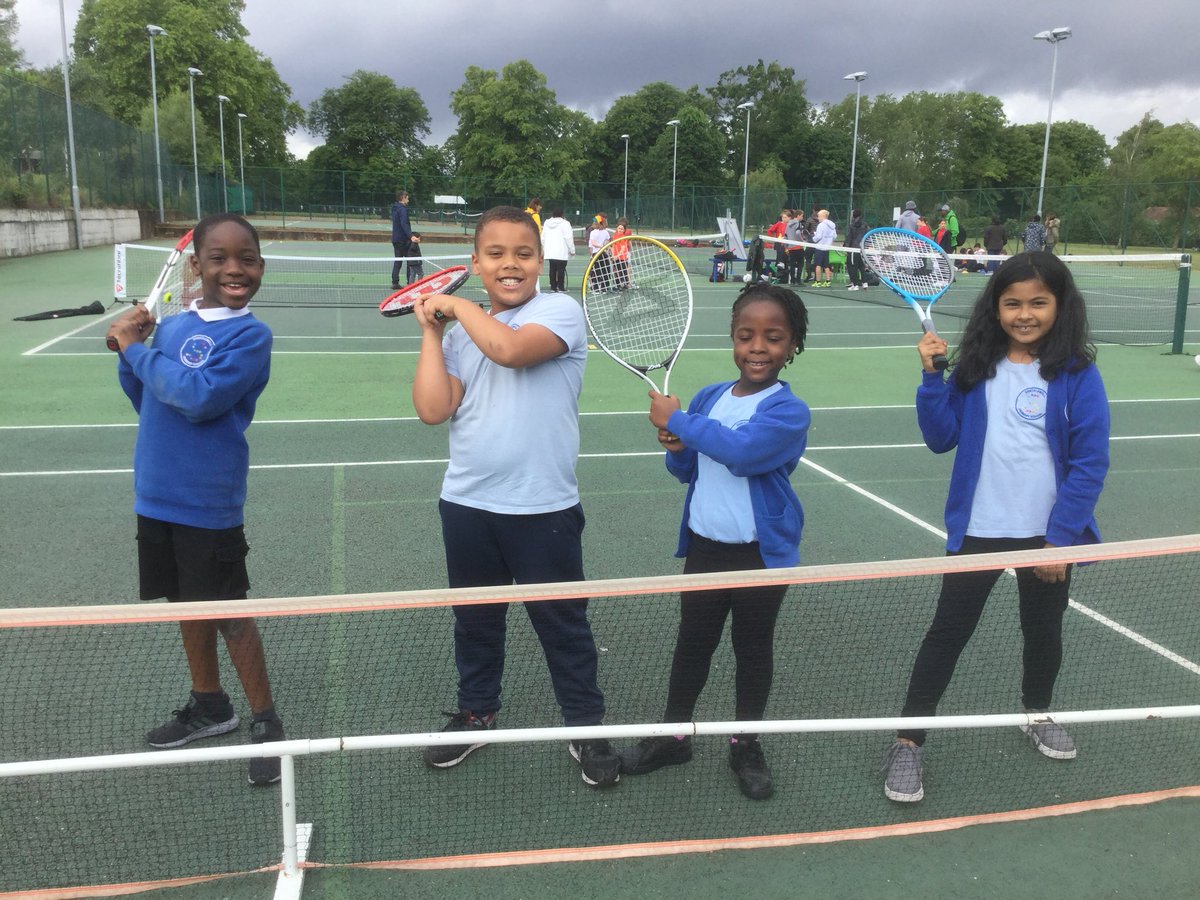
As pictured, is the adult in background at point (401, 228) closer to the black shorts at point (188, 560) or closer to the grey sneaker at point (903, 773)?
the black shorts at point (188, 560)

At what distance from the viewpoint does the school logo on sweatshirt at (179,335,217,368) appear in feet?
9.52

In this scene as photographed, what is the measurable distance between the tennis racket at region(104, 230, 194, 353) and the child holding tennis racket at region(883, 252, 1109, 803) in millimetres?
2432

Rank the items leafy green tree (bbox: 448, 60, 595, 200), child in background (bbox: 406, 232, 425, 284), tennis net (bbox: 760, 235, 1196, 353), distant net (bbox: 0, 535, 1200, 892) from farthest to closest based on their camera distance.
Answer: leafy green tree (bbox: 448, 60, 595, 200), child in background (bbox: 406, 232, 425, 284), tennis net (bbox: 760, 235, 1196, 353), distant net (bbox: 0, 535, 1200, 892)

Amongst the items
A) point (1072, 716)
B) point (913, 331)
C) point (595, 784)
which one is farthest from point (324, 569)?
point (913, 331)

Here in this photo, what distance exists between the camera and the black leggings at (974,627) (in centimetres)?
315

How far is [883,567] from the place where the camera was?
8.52 ft

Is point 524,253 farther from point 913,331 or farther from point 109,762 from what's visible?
point 913,331

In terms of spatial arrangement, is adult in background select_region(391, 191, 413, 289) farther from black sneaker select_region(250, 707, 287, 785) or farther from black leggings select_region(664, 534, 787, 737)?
black leggings select_region(664, 534, 787, 737)

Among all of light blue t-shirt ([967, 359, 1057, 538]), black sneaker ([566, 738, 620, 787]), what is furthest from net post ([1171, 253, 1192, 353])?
black sneaker ([566, 738, 620, 787])

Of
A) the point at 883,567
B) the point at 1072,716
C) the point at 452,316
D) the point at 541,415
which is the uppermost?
the point at 452,316

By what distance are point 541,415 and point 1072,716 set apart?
5.74ft

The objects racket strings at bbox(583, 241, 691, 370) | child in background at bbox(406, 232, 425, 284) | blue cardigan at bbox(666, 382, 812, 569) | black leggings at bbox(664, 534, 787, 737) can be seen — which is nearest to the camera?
blue cardigan at bbox(666, 382, 812, 569)

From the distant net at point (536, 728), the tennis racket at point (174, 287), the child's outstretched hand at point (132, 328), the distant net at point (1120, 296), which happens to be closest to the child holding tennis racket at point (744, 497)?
the distant net at point (536, 728)

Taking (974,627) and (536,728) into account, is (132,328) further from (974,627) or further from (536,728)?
(974,627)
